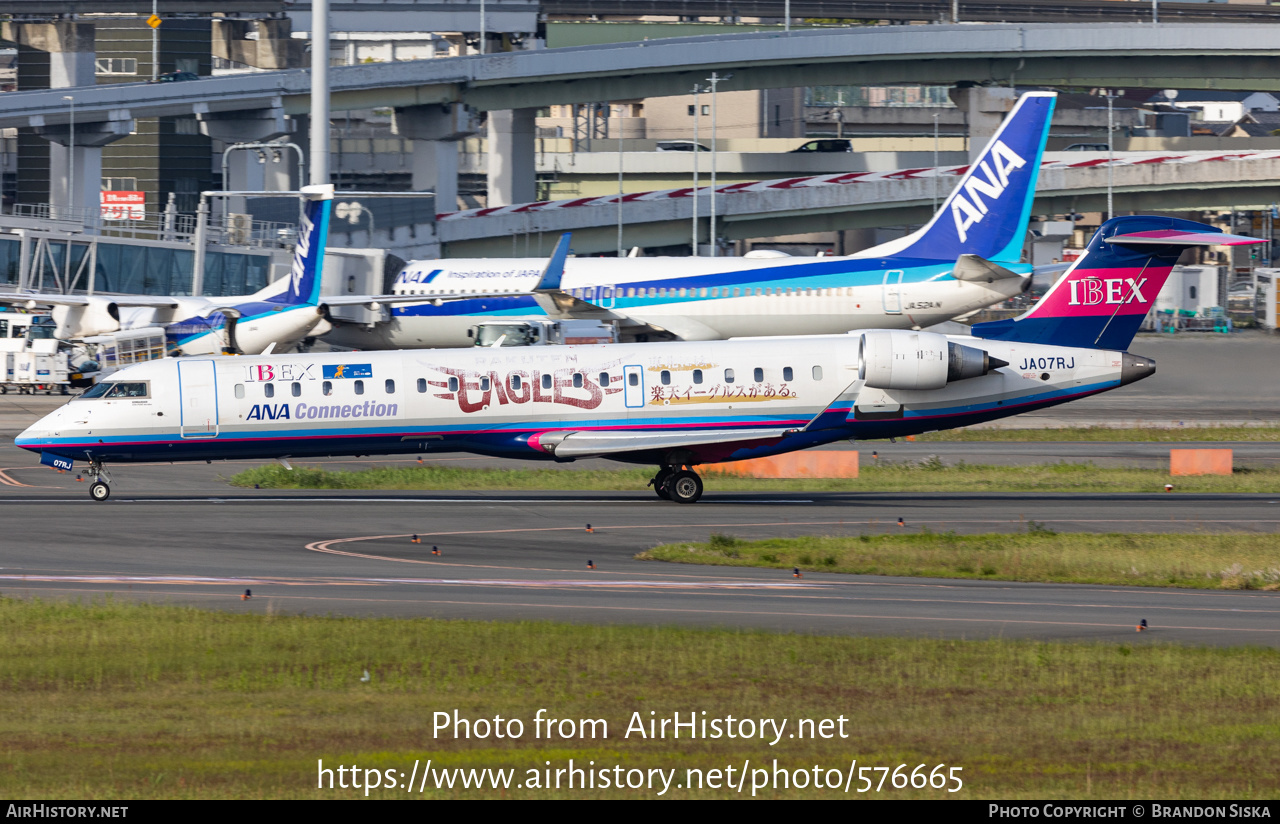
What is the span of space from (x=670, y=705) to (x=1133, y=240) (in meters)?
23.8

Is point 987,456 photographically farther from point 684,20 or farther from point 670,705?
point 684,20

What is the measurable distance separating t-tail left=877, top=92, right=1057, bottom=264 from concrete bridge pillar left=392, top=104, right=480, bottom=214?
47819 millimetres

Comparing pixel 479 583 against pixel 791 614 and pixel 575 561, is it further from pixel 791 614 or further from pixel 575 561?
pixel 791 614

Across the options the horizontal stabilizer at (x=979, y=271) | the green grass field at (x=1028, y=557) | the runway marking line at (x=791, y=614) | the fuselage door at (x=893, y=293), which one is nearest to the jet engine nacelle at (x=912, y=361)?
the green grass field at (x=1028, y=557)

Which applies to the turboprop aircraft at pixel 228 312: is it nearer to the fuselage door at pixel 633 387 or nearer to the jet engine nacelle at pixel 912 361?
the fuselage door at pixel 633 387

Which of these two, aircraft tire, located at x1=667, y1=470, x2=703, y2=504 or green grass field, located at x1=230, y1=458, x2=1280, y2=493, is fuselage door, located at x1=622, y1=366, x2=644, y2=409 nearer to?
aircraft tire, located at x1=667, y1=470, x2=703, y2=504

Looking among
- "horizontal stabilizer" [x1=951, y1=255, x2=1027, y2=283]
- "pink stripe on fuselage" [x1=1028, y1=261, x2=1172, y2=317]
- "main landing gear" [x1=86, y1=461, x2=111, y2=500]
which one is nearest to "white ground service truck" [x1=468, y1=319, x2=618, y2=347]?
"horizontal stabilizer" [x1=951, y1=255, x2=1027, y2=283]

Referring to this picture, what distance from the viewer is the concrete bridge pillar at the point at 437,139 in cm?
9500

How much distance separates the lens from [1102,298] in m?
34.8

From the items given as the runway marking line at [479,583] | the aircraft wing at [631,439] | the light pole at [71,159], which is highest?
the light pole at [71,159]

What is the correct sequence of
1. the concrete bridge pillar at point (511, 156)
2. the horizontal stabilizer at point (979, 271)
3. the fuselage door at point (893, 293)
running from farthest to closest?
the concrete bridge pillar at point (511, 156), the fuselage door at point (893, 293), the horizontal stabilizer at point (979, 271)

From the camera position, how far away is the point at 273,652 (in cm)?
1717

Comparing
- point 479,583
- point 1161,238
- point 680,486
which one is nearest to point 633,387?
point 680,486

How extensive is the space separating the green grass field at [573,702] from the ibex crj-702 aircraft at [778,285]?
1414 inches
